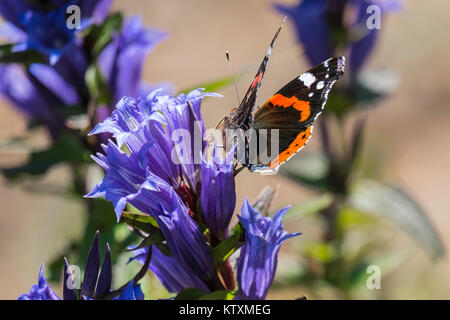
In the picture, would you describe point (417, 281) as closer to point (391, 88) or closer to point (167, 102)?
point (391, 88)

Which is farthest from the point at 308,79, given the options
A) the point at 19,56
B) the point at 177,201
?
the point at 19,56

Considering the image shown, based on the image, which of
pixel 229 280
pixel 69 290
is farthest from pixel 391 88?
pixel 69 290

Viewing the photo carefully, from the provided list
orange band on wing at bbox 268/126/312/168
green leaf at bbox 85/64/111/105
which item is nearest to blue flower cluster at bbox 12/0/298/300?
orange band on wing at bbox 268/126/312/168

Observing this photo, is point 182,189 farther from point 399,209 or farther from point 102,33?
point 399,209

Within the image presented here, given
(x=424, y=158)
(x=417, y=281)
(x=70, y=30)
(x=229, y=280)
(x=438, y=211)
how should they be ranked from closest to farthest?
(x=229, y=280)
(x=70, y=30)
(x=417, y=281)
(x=438, y=211)
(x=424, y=158)

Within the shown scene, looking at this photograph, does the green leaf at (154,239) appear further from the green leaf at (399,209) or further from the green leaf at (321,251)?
the green leaf at (321,251)
